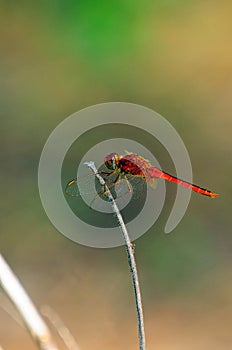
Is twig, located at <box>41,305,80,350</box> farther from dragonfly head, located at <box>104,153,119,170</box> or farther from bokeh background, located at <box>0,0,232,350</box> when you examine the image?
bokeh background, located at <box>0,0,232,350</box>

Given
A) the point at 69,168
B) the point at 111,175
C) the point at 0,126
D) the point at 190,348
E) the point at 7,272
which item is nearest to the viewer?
the point at 7,272

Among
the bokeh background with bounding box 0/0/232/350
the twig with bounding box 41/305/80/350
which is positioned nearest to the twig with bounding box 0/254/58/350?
the twig with bounding box 41/305/80/350


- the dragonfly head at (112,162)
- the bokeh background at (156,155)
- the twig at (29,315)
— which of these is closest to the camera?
the twig at (29,315)

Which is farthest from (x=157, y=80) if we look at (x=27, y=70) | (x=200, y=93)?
(x=27, y=70)

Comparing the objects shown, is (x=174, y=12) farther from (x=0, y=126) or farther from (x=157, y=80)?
(x=0, y=126)

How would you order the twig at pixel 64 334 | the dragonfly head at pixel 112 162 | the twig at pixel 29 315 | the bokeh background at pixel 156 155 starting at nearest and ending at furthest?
the twig at pixel 29 315 < the twig at pixel 64 334 < the dragonfly head at pixel 112 162 < the bokeh background at pixel 156 155

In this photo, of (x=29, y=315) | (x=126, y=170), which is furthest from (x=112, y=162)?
(x=29, y=315)

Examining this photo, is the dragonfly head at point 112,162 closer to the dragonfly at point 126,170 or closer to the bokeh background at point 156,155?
the dragonfly at point 126,170

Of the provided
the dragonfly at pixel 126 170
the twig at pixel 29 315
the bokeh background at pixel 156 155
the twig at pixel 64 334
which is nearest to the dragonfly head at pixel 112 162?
the dragonfly at pixel 126 170
